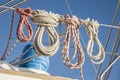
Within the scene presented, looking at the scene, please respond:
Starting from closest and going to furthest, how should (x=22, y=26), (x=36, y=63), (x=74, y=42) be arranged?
(x=22, y=26) < (x=74, y=42) < (x=36, y=63)

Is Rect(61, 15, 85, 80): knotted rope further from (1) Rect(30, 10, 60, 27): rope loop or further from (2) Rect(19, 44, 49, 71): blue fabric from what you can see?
(2) Rect(19, 44, 49, 71): blue fabric

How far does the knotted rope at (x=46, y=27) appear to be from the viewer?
2201mm

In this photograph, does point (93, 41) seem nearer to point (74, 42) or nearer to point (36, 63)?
point (74, 42)

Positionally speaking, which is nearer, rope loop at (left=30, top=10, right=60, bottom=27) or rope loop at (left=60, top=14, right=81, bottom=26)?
rope loop at (left=30, top=10, right=60, bottom=27)

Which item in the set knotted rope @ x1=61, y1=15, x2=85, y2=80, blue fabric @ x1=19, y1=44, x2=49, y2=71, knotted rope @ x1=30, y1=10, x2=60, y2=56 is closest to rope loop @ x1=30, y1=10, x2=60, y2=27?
knotted rope @ x1=30, y1=10, x2=60, y2=56

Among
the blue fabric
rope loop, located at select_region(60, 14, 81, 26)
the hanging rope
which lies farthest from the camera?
the blue fabric

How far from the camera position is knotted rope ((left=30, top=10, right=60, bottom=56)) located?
220 cm

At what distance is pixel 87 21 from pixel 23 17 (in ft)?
1.82

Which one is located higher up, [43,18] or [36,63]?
[43,18]

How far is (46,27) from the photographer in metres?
2.27

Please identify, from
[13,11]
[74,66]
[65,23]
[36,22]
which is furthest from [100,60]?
[13,11]

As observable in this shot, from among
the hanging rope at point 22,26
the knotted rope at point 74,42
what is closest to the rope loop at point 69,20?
the knotted rope at point 74,42

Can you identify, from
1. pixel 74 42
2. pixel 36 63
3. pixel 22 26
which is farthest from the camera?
pixel 36 63

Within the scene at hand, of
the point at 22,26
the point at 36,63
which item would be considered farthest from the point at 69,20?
the point at 36,63
